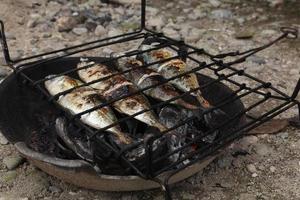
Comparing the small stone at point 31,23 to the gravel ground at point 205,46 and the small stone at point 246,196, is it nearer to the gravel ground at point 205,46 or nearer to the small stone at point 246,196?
the gravel ground at point 205,46

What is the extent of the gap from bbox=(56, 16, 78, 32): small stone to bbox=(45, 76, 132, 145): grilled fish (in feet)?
5.47

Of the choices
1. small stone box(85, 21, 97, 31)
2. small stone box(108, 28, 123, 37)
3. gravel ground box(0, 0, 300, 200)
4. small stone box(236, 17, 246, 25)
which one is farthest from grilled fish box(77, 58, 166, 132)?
small stone box(236, 17, 246, 25)

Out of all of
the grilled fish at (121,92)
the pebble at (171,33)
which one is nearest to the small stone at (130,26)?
the pebble at (171,33)

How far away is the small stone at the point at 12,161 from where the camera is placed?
238cm

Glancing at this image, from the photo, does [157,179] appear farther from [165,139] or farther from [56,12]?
[56,12]

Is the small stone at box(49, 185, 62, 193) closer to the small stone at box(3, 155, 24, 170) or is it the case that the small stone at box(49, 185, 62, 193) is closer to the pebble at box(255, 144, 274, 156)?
the small stone at box(3, 155, 24, 170)

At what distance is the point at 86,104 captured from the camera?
6.96 ft

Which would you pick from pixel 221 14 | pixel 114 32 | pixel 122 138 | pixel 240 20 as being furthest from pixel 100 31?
pixel 122 138

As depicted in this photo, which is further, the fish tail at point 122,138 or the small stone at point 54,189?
the small stone at point 54,189

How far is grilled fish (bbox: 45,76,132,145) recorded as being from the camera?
199cm

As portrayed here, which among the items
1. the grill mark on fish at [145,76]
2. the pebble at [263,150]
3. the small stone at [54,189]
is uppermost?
the grill mark on fish at [145,76]

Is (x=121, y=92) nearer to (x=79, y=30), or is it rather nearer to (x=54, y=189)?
(x=54, y=189)

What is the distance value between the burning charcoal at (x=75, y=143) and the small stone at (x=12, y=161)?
45cm

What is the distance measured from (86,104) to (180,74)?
479 millimetres
